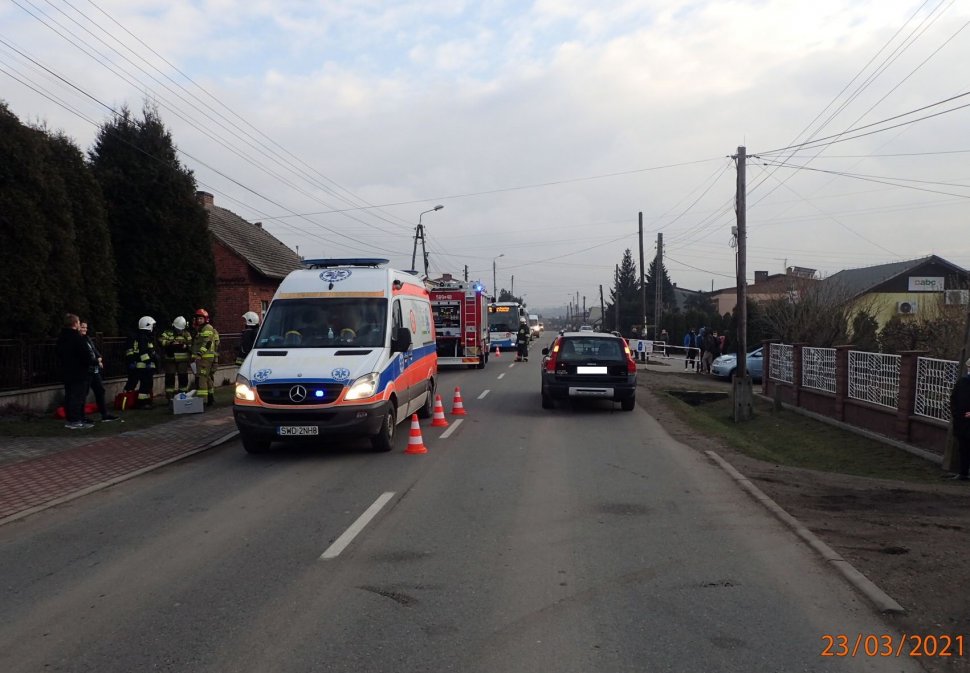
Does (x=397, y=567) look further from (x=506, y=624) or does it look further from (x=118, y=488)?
(x=118, y=488)

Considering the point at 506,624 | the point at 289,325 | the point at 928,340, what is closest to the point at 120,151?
the point at 289,325

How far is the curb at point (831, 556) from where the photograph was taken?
4.96 meters

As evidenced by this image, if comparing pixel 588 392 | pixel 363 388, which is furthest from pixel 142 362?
pixel 588 392

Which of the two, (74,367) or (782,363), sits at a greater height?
(74,367)

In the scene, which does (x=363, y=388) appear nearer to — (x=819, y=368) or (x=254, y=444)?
(x=254, y=444)

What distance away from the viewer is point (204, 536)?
21.7 ft

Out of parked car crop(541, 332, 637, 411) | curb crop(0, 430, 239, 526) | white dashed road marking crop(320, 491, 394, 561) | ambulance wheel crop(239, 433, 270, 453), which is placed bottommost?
curb crop(0, 430, 239, 526)

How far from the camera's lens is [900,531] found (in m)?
6.80

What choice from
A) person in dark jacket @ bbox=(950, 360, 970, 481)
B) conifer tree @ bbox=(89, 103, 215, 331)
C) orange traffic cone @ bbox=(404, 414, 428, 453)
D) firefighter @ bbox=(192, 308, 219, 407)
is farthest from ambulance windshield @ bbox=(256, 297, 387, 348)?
conifer tree @ bbox=(89, 103, 215, 331)

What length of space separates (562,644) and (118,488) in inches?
247

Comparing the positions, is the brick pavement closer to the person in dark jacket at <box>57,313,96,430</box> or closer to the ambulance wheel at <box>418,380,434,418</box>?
the person in dark jacket at <box>57,313,96,430</box>

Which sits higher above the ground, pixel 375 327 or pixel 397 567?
pixel 375 327

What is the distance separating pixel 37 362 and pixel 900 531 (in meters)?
13.9

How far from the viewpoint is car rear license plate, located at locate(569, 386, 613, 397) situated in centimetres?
1533
